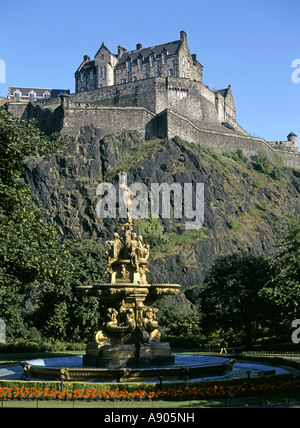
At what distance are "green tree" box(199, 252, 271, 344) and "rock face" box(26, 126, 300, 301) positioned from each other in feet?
66.8

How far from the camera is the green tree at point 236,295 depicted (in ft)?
136

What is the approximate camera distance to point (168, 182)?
259 ft

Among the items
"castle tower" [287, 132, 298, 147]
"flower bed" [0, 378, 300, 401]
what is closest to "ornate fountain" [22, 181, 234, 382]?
"flower bed" [0, 378, 300, 401]

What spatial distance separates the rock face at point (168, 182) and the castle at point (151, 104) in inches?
110

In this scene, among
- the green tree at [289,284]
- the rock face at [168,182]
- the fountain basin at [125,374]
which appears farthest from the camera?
the rock face at [168,182]

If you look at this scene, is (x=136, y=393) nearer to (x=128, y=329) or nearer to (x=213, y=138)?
(x=128, y=329)

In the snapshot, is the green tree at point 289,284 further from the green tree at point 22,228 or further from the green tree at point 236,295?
the green tree at point 22,228

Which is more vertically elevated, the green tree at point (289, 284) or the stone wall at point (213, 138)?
the stone wall at point (213, 138)

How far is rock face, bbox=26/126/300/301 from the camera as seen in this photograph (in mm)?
71562

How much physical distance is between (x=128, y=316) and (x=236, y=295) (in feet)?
72.1

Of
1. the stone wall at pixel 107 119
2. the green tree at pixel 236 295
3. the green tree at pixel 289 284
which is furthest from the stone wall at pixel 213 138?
the green tree at pixel 289 284

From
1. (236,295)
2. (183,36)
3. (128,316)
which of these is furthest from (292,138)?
(128,316)

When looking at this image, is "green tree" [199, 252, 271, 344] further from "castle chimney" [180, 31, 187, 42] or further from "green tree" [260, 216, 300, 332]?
"castle chimney" [180, 31, 187, 42]

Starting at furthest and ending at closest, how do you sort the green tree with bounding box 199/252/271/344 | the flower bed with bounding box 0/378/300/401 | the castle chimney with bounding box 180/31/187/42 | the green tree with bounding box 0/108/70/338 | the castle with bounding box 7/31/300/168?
1. the castle chimney with bounding box 180/31/187/42
2. the castle with bounding box 7/31/300/168
3. the green tree with bounding box 199/252/271/344
4. the green tree with bounding box 0/108/70/338
5. the flower bed with bounding box 0/378/300/401
